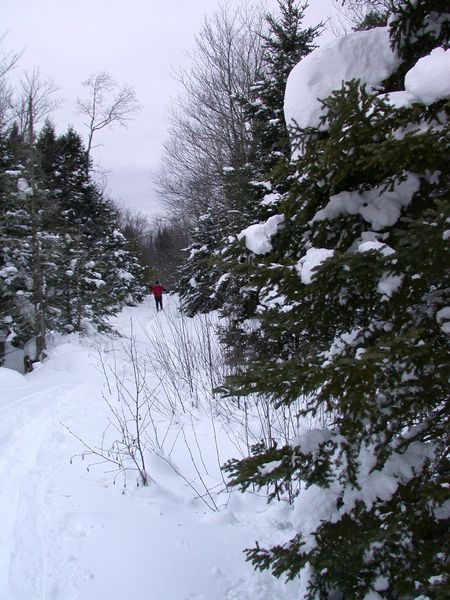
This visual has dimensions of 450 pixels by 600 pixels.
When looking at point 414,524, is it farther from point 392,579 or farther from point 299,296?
point 299,296

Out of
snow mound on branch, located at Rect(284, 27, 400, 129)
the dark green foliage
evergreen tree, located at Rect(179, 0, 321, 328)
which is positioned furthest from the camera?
the dark green foliage

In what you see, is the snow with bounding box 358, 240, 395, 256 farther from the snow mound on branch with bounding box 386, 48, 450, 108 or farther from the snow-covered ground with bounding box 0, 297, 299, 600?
the snow-covered ground with bounding box 0, 297, 299, 600

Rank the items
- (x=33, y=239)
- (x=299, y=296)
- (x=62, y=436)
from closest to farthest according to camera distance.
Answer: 1. (x=299, y=296)
2. (x=62, y=436)
3. (x=33, y=239)

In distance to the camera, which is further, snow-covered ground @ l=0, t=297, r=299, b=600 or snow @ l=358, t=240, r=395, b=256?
snow-covered ground @ l=0, t=297, r=299, b=600

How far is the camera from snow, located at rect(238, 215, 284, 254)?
2.08 metres

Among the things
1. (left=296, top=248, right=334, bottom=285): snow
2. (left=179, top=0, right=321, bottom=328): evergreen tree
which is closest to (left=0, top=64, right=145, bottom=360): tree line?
(left=179, top=0, right=321, bottom=328): evergreen tree

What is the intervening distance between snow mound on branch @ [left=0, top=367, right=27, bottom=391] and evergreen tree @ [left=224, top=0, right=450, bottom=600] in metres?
8.09

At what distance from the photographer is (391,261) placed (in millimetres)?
1587

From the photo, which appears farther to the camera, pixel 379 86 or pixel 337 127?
pixel 379 86

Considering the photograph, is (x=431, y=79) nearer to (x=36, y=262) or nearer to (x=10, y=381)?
(x=10, y=381)

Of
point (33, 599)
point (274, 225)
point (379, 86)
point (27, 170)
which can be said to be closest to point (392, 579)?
point (274, 225)

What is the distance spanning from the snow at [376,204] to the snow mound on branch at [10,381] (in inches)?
331

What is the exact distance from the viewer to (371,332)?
1.89m

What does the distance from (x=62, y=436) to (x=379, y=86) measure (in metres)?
5.16
